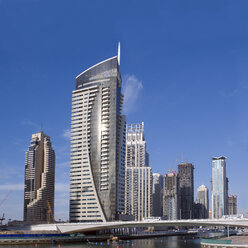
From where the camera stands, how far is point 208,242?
452 feet

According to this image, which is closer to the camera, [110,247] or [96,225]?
[110,247]

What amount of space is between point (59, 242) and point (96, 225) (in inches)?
Result: 762

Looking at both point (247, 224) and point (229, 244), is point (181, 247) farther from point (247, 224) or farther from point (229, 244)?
point (229, 244)

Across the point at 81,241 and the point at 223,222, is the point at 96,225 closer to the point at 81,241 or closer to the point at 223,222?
the point at 81,241

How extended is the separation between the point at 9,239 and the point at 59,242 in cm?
2101

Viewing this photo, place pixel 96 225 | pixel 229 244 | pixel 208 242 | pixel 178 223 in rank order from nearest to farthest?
pixel 229 244, pixel 208 242, pixel 178 223, pixel 96 225

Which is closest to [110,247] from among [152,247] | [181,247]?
[152,247]

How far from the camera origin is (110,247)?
6176 inches

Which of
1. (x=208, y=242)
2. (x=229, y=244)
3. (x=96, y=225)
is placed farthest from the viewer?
(x=96, y=225)

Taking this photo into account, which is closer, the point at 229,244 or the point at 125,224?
the point at 229,244

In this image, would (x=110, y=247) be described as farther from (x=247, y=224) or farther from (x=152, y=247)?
(x=247, y=224)

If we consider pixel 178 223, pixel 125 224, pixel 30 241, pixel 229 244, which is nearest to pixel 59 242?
pixel 30 241

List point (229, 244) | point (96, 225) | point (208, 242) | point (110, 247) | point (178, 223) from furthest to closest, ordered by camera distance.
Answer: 1. point (96, 225)
2. point (178, 223)
3. point (110, 247)
4. point (208, 242)
5. point (229, 244)

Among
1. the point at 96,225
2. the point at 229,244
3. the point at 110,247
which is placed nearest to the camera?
the point at 229,244
